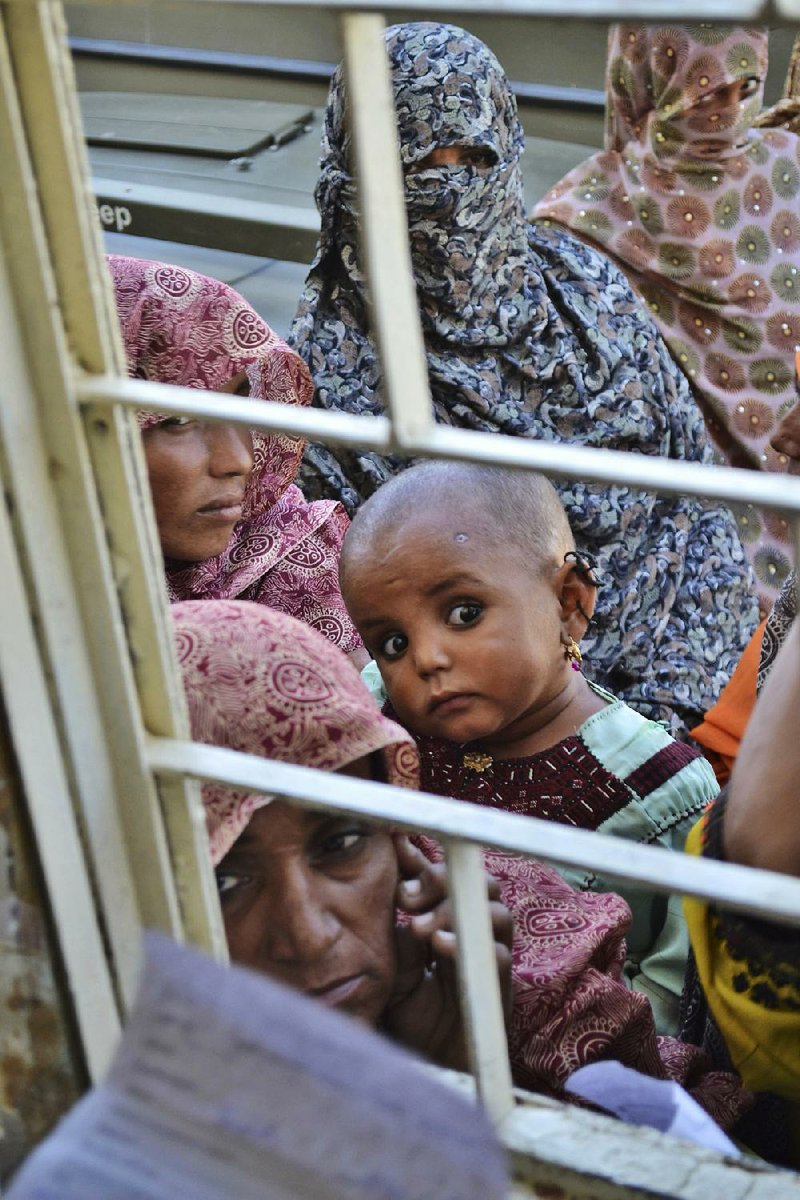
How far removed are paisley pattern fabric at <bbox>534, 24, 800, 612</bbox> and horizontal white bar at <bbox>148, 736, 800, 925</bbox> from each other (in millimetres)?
2891

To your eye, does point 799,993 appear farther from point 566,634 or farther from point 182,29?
point 182,29

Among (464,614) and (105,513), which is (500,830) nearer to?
(105,513)

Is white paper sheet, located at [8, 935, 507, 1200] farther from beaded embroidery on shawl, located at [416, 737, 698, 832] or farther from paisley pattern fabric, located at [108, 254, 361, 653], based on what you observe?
paisley pattern fabric, located at [108, 254, 361, 653]

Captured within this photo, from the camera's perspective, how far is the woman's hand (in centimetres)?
124

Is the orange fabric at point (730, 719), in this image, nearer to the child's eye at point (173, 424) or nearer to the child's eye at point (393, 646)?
the child's eye at point (393, 646)

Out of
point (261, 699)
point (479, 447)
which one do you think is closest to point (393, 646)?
point (261, 699)

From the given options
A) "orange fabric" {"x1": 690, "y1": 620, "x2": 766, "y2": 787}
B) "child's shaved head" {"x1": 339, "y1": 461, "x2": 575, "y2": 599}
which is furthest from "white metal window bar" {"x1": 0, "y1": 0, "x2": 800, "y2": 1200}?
"orange fabric" {"x1": 690, "y1": 620, "x2": 766, "y2": 787}

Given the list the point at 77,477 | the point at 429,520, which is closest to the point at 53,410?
the point at 77,477

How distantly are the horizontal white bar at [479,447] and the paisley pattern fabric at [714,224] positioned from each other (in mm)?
2944

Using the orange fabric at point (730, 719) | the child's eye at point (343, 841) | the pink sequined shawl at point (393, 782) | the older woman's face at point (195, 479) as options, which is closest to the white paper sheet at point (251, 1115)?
the pink sequined shawl at point (393, 782)

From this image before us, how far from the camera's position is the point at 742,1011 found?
1084mm

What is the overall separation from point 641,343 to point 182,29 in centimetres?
698

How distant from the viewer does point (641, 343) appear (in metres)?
3.14

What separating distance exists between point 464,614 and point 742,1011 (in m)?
0.73
